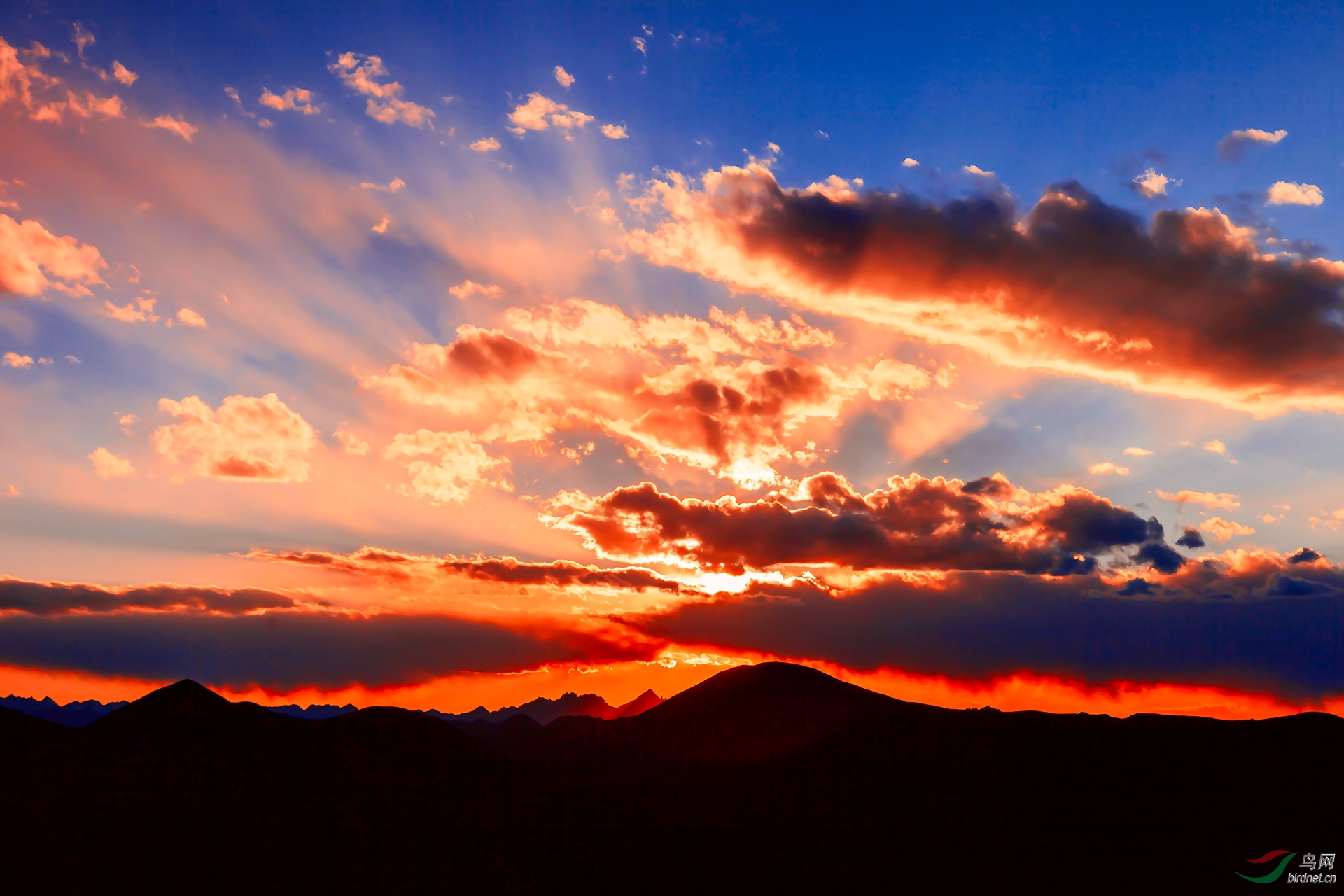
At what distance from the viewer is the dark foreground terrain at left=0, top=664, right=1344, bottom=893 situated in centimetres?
8988

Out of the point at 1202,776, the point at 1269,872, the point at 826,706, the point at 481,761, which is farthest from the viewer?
the point at 826,706

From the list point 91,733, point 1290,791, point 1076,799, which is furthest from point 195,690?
point 1290,791

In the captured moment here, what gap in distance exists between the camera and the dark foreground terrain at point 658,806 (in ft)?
295

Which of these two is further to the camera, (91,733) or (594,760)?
(594,760)

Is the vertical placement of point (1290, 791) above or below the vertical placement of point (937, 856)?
above

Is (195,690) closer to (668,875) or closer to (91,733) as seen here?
(91,733)

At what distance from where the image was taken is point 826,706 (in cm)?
15262

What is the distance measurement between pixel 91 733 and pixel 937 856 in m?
107
